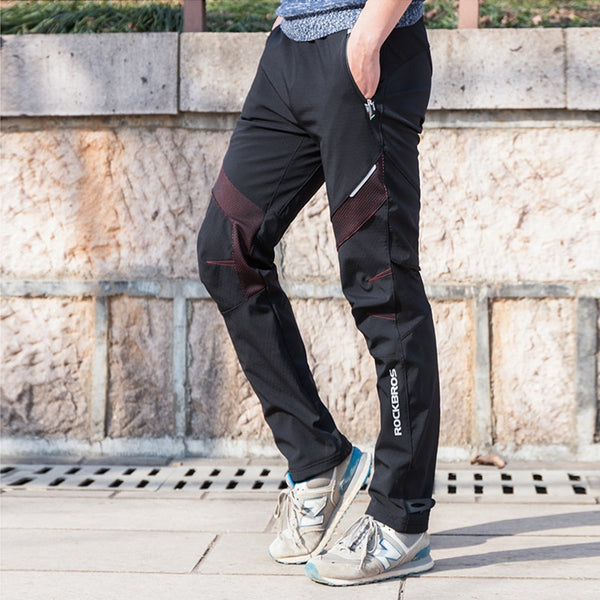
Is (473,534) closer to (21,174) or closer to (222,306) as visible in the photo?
(222,306)

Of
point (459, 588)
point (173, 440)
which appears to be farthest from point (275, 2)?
point (459, 588)

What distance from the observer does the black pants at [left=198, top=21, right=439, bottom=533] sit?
2.25m

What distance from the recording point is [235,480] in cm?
344

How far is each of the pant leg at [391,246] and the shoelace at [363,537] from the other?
29mm

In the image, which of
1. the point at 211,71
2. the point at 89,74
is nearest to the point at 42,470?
the point at 89,74

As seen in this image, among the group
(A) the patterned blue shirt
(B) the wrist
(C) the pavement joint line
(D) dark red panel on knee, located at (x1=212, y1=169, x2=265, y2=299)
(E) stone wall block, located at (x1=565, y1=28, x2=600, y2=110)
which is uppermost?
(E) stone wall block, located at (x1=565, y1=28, x2=600, y2=110)

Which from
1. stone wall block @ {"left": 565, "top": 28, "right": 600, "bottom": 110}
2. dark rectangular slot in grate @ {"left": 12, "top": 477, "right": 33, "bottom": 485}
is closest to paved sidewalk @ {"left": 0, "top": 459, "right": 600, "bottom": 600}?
dark rectangular slot in grate @ {"left": 12, "top": 477, "right": 33, "bottom": 485}

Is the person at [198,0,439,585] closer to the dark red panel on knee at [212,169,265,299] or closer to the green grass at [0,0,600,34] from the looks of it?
the dark red panel on knee at [212,169,265,299]

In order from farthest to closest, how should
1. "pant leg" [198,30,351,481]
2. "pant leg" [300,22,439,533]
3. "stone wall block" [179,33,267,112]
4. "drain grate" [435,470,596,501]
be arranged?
"stone wall block" [179,33,267,112]
"drain grate" [435,470,596,501]
"pant leg" [198,30,351,481]
"pant leg" [300,22,439,533]

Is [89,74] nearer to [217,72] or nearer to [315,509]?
[217,72]

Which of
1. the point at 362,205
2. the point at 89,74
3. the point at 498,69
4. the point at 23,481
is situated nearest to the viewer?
the point at 362,205

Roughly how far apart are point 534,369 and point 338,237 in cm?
153

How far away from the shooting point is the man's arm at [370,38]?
83.4 inches

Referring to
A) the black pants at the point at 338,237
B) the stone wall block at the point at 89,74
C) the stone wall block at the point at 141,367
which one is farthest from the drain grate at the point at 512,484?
the stone wall block at the point at 89,74
